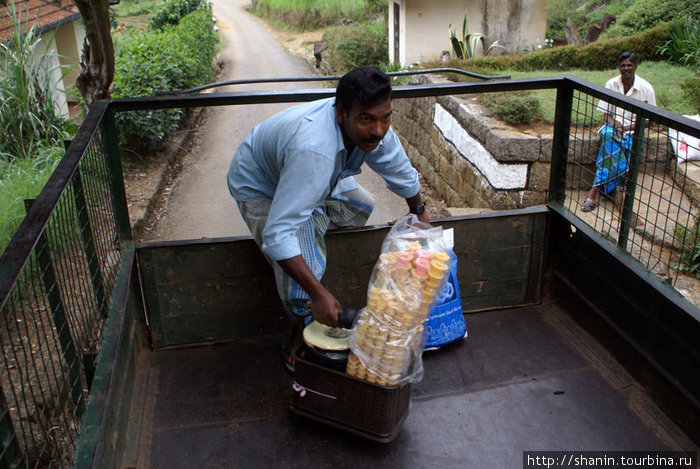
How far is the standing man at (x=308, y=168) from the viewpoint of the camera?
97.7 inches

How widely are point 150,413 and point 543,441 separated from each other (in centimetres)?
168

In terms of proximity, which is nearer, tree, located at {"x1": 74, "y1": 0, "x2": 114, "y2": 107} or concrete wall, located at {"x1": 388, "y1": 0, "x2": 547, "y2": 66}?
tree, located at {"x1": 74, "y1": 0, "x2": 114, "y2": 107}

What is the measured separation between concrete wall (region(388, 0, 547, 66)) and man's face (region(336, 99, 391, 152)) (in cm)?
1297

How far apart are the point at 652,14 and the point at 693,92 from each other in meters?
6.06

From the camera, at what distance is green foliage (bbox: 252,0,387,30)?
25556 mm

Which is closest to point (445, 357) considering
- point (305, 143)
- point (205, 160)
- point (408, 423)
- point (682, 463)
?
point (408, 423)

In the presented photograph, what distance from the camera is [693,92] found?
7984 mm

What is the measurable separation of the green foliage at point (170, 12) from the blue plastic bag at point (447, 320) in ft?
75.2

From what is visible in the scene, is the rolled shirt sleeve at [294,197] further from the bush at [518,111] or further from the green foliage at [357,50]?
the green foliage at [357,50]

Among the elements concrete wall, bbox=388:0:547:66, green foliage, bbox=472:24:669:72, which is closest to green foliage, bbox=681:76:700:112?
green foliage, bbox=472:24:669:72

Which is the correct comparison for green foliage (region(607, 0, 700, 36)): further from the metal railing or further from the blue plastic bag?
the blue plastic bag

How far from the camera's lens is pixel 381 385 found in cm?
245

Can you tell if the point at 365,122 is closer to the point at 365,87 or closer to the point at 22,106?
the point at 365,87

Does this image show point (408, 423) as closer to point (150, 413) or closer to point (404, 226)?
point (404, 226)
